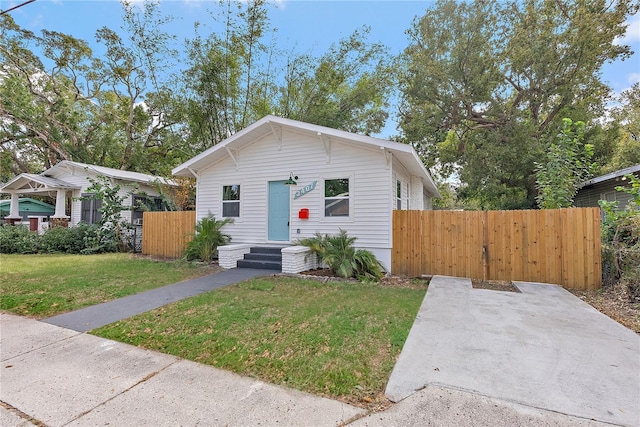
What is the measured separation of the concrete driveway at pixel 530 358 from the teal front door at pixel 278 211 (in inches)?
202

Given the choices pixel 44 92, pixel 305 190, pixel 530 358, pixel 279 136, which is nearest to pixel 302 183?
pixel 305 190

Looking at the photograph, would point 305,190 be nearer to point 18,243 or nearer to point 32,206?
point 18,243

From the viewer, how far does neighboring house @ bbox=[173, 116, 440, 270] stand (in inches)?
300

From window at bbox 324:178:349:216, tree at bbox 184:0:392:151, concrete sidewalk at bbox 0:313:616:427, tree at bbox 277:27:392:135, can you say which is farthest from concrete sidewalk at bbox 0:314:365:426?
tree at bbox 277:27:392:135

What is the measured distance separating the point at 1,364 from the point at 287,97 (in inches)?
617

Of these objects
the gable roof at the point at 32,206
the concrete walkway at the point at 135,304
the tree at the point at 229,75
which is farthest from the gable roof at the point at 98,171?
the concrete walkway at the point at 135,304

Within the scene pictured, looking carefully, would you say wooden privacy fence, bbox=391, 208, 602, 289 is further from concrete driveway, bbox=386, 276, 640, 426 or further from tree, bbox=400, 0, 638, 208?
tree, bbox=400, 0, 638, 208

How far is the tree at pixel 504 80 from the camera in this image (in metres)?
11.8

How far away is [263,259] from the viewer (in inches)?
331

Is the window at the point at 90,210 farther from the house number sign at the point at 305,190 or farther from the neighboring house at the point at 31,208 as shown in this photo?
the house number sign at the point at 305,190

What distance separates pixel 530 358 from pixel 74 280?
8133mm

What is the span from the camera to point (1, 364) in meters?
2.94

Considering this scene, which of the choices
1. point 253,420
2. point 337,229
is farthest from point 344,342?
point 337,229

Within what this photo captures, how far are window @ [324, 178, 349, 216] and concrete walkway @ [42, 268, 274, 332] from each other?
2769 mm
